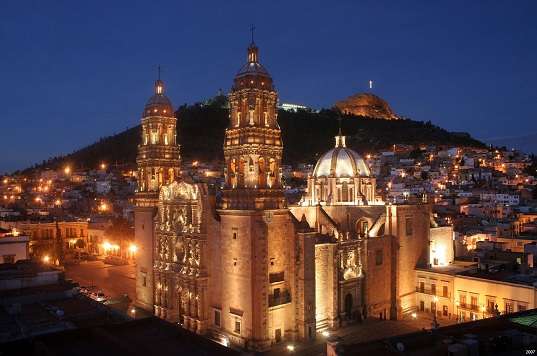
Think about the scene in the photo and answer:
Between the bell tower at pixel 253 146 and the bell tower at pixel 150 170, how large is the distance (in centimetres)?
1011

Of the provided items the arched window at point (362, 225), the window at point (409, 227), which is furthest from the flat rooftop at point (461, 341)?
the arched window at point (362, 225)

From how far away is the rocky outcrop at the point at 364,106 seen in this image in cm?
18462

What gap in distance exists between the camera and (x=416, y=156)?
13475cm

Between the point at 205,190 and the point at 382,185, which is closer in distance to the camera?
the point at 205,190

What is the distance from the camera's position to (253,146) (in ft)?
106

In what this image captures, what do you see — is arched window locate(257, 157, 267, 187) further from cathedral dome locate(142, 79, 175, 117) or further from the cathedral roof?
cathedral dome locate(142, 79, 175, 117)

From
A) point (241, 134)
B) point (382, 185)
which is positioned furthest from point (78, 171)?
point (241, 134)

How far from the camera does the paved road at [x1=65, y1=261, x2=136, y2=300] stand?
159ft

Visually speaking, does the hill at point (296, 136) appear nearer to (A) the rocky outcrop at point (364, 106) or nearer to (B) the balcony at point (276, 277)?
(A) the rocky outcrop at point (364, 106)

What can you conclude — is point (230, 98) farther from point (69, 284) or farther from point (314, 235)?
point (69, 284)

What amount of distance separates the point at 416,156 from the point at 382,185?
99.4 ft

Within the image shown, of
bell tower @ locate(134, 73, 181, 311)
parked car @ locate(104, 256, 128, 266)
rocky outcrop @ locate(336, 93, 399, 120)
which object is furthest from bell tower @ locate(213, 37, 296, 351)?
rocky outcrop @ locate(336, 93, 399, 120)

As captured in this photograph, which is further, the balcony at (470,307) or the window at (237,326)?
the balcony at (470,307)

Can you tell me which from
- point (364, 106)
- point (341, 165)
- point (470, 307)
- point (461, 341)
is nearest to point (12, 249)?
point (341, 165)
